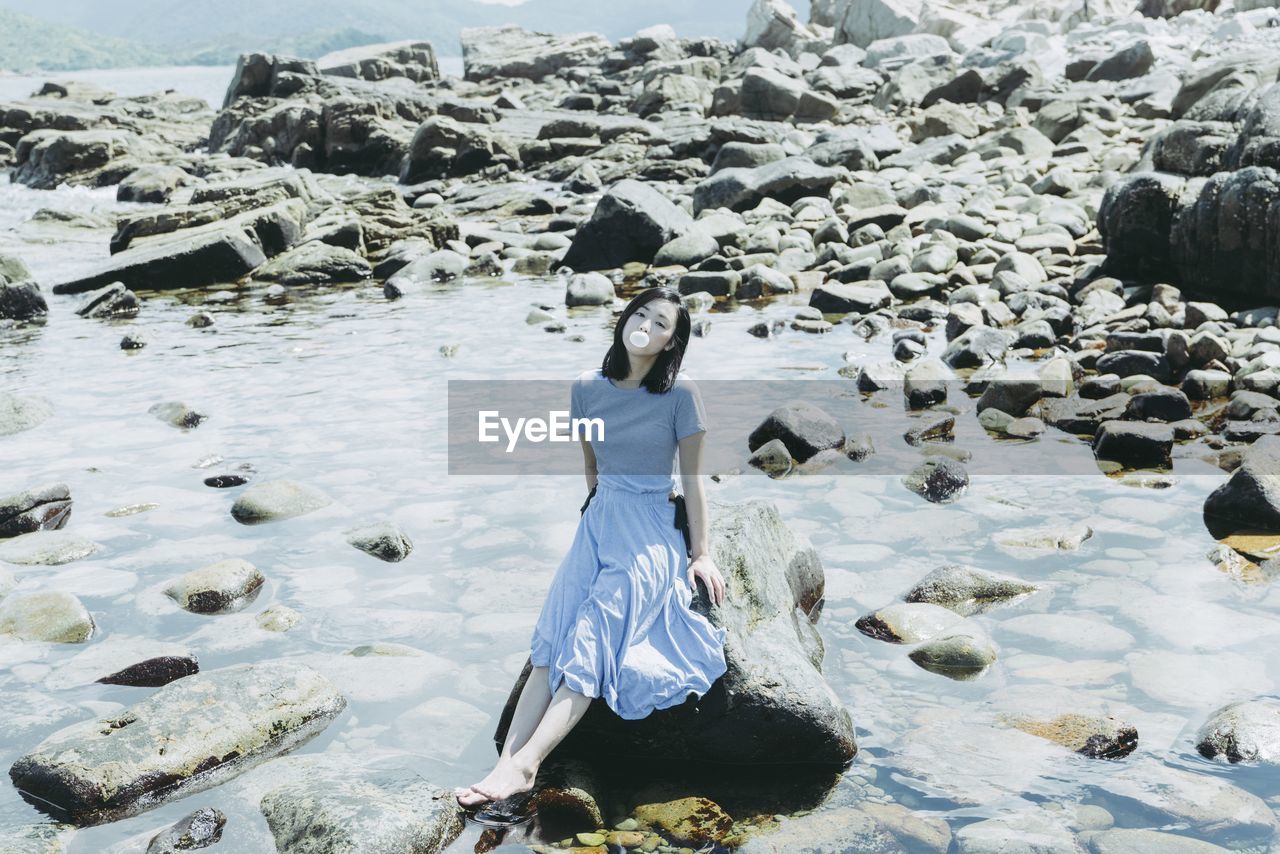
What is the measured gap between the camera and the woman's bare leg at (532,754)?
362 centimetres

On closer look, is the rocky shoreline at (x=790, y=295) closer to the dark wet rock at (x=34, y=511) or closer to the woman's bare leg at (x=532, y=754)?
the dark wet rock at (x=34, y=511)

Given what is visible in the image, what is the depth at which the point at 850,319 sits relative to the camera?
11.8 m

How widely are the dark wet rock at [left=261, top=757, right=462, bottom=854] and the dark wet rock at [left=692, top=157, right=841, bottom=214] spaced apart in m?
15.0

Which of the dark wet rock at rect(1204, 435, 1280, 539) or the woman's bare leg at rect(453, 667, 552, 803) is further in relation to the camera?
the dark wet rock at rect(1204, 435, 1280, 539)

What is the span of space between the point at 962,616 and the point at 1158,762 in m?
1.32

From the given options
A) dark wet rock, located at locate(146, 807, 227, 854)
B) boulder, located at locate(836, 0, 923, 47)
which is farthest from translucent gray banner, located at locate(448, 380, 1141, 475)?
boulder, located at locate(836, 0, 923, 47)

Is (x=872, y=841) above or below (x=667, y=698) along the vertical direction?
below

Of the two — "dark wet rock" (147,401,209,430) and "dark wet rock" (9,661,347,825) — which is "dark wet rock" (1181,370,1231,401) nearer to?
"dark wet rock" (9,661,347,825)

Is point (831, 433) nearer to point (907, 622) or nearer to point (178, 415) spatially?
point (907, 622)

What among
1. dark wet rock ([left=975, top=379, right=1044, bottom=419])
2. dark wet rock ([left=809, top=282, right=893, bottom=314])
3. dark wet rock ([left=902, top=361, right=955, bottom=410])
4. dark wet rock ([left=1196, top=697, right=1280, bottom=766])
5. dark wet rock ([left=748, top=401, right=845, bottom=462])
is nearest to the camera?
dark wet rock ([left=1196, top=697, right=1280, bottom=766])

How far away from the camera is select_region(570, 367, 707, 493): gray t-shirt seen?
4270mm

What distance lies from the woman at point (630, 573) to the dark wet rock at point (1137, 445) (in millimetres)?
4144

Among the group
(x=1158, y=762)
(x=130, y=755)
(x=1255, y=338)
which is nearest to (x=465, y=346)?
(x=1255, y=338)

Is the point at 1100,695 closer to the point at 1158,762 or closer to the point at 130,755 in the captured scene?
the point at 1158,762
